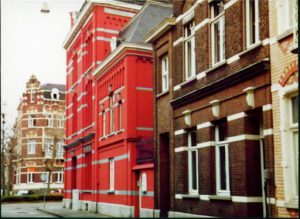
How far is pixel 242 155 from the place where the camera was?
15.5m

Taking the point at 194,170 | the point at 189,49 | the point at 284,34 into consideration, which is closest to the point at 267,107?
the point at 284,34

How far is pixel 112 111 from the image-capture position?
99.0ft

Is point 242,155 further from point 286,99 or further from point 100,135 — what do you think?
point 100,135

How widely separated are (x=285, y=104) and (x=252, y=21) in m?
3.30

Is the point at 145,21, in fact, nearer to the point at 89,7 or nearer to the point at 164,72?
the point at 89,7

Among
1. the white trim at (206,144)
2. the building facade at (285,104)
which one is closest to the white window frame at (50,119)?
the white trim at (206,144)

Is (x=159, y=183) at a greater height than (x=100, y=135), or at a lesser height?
lesser

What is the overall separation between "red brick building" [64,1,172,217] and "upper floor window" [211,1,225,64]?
24.7 ft

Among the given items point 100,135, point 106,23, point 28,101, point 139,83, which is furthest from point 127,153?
point 28,101

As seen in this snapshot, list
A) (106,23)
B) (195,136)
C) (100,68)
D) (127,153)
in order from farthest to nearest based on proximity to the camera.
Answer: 1. (106,23)
2. (100,68)
3. (127,153)
4. (195,136)

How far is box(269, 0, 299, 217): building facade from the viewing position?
1334 centimetres

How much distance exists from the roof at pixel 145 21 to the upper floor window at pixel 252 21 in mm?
12253

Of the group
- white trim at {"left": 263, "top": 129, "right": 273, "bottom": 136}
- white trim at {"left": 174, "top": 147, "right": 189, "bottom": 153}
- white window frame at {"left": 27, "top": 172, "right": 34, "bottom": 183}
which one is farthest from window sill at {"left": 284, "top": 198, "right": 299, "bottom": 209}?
white window frame at {"left": 27, "top": 172, "right": 34, "bottom": 183}

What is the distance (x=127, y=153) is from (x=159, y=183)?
476 cm
